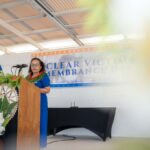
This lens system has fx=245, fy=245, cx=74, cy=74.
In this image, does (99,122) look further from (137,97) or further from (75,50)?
(137,97)

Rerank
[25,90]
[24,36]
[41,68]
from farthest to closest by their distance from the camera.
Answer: [24,36], [41,68], [25,90]

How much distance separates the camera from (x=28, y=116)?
1.95 meters

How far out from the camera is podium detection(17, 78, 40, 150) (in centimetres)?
180

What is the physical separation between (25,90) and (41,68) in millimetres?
703

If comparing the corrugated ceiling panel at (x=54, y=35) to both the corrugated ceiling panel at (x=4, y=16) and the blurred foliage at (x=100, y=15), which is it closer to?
the corrugated ceiling panel at (x=4, y=16)

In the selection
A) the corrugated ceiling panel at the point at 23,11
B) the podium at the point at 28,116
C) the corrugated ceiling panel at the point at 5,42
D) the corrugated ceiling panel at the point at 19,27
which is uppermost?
the corrugated ceiling panel at the point at 23,11

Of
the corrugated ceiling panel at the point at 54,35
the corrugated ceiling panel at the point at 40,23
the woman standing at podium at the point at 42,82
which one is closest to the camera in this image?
the woman standing at podium at the point at 42,82

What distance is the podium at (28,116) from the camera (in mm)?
1797

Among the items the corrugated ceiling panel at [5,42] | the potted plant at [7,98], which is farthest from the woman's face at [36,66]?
the corrugated ceiling panel at [5,42]

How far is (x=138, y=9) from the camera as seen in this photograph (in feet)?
0.52

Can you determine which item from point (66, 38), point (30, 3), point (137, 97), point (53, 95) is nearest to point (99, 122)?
point (53, 95)

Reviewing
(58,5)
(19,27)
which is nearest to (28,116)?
(58,5)

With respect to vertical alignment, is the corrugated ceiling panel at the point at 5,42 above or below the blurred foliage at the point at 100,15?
above

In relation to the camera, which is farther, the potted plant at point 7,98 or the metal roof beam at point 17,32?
the metal roof beam at point 17,32
